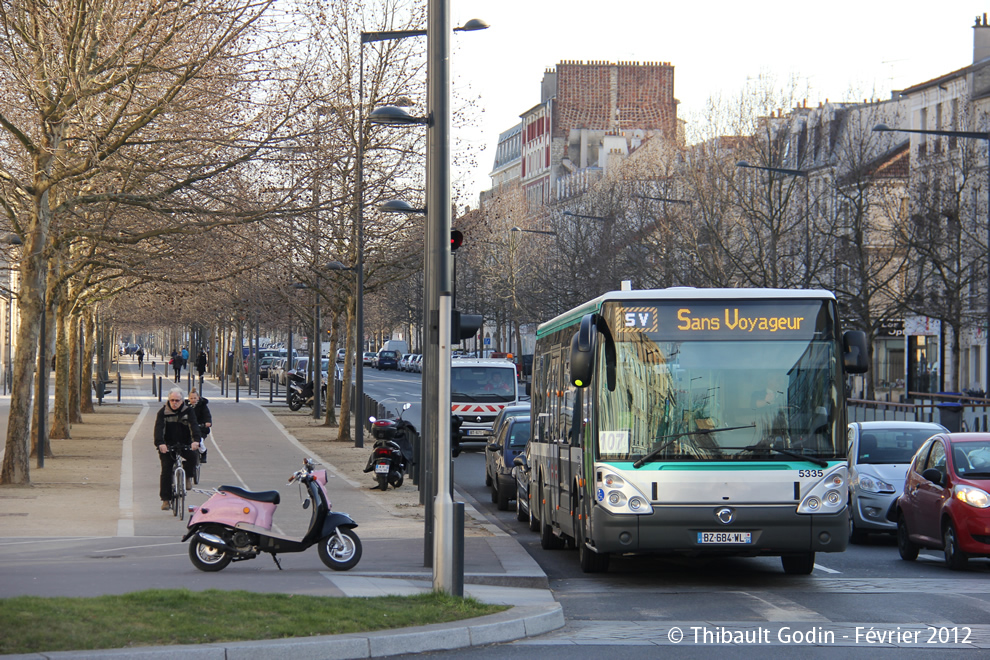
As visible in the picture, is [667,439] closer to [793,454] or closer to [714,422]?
[714,422]

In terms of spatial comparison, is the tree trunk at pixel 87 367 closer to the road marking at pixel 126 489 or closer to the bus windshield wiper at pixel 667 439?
the road marking at pixel 126 489

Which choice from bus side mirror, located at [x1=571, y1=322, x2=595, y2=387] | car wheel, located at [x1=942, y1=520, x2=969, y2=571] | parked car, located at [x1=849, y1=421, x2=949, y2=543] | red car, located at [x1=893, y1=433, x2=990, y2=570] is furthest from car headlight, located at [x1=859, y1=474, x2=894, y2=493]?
bus side mirror, located at [x1=571, y1=322, x2=595, y2=387]

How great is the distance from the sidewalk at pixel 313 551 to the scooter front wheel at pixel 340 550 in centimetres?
12

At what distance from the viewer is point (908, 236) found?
4166 cm

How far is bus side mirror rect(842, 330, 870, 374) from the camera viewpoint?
39.1 ft

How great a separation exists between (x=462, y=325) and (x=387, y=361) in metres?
96.9

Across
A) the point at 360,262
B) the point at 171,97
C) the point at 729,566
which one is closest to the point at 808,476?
the point at 729,566

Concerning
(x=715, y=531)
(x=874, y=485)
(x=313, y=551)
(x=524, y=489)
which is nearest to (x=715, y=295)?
(x=715, y=531)

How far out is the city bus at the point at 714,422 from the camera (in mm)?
11891

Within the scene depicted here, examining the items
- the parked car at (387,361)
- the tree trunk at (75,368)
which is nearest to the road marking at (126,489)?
the tree trunk at (75,368)

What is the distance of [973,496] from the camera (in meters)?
13.5

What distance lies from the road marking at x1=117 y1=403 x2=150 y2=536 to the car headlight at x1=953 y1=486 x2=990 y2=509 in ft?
29.5

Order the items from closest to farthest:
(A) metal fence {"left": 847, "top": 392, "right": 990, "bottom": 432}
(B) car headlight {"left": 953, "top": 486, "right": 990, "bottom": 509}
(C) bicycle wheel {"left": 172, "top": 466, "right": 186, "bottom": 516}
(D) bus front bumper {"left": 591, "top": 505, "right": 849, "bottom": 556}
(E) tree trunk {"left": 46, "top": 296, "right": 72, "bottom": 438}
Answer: (D) bus front bumper {"left": 591, "top": 505, "right": 849, "bottom": 556}, (B) car headlight {"left": 953, "top": 486, "right": 990, "bottom": 509}, (C) bicycle wheel {"left": 172, "top": 466, "right": 186, "bottom": 516}, (A) metal fence {"left": 847, "top": 392, "right": 990, "bottom": 432}, (E) tree trunk {"left": 46, "top": 296, "right": 72, "bottom": 438}

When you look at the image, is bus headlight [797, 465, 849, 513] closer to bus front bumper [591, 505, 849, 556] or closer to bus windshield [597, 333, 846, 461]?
bus front bumper [591, 505, 849, 556]
